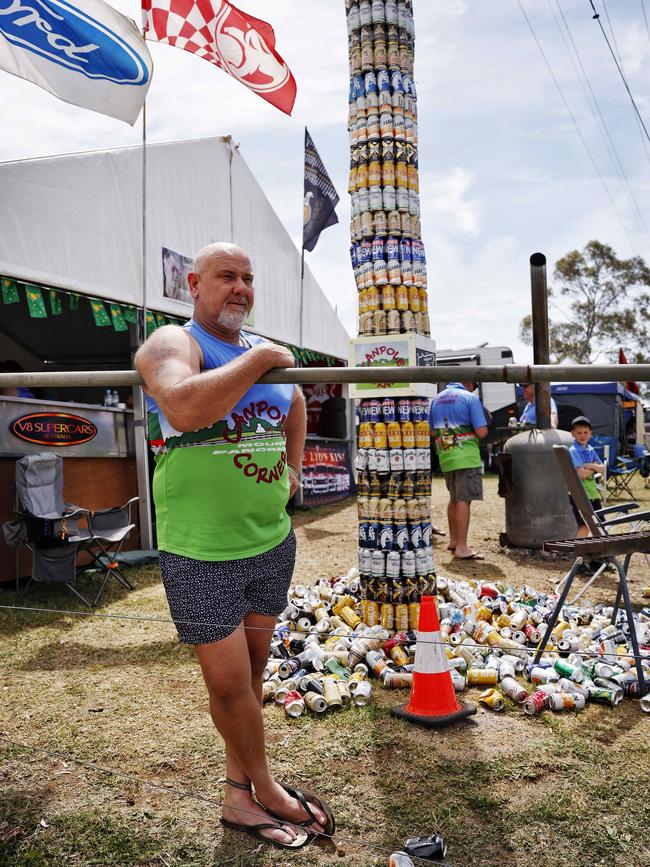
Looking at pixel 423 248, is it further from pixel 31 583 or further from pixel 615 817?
pixel 31 583

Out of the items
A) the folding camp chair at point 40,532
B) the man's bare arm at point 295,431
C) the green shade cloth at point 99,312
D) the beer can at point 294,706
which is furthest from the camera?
the green shade cloth at point 99,312

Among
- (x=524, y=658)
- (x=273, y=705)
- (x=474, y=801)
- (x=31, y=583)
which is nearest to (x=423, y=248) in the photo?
(x=524, y=658)

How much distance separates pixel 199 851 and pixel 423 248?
360 cm

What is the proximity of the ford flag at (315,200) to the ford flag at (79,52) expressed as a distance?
5543mm

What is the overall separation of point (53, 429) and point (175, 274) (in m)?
2.60

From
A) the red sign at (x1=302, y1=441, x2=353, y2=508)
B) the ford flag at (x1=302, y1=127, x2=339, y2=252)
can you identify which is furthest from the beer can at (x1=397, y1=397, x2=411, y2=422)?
the ford flag at (x1=302, y1=127, x2=339, y2=252)

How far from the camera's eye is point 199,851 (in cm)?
233

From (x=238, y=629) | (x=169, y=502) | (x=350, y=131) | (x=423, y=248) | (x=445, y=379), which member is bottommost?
(x=238, y=629)

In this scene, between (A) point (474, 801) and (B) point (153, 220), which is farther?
(B) point (153, 220)

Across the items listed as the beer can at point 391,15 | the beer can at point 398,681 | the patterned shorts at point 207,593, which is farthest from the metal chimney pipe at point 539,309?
the beer can at point 391,15

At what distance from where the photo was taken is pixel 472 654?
A: 4121 mm

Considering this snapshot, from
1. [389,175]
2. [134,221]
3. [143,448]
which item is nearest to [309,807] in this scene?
[389,175]

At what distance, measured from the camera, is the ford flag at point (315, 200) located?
11.1 m

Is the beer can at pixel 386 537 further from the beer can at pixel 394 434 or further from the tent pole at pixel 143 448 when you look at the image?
the tent pole at pixel 143 448
